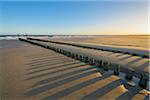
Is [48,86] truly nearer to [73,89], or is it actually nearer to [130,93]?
[73,89]

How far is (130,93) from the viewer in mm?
4887

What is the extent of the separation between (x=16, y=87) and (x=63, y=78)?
1882mm

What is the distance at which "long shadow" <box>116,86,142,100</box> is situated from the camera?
14.9 feet

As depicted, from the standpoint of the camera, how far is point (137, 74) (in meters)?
7.20

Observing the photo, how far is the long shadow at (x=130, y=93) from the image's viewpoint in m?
4.53

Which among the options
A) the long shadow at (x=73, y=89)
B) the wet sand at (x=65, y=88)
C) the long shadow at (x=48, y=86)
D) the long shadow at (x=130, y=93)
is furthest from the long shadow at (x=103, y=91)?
the long shadow at (x=48, y=86)

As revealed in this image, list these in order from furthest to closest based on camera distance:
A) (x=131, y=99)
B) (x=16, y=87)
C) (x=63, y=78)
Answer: (x=63, y=78)
(x=16, y=87)
(x=131, y=99)

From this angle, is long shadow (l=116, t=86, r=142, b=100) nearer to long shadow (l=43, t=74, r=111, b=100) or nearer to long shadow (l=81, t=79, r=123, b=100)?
long shadow (l=81, t=79, r=123, b=100)

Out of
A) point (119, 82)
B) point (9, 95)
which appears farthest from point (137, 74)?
point (9, 95)

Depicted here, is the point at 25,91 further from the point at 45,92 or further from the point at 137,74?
the point at 137,74

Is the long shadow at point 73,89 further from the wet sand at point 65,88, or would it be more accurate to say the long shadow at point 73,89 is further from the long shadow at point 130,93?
the long shadow at point 130,93

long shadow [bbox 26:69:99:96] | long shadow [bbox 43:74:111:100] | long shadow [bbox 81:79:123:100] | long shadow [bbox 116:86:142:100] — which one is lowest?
long shadow [bbox 116:86:142:100]

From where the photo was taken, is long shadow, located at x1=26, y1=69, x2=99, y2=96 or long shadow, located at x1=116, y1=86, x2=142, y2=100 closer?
long shadow, located at x1=116, y1=86, x2=142, y2=100

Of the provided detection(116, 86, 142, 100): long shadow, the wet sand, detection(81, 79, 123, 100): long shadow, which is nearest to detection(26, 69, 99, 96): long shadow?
the wet sand
